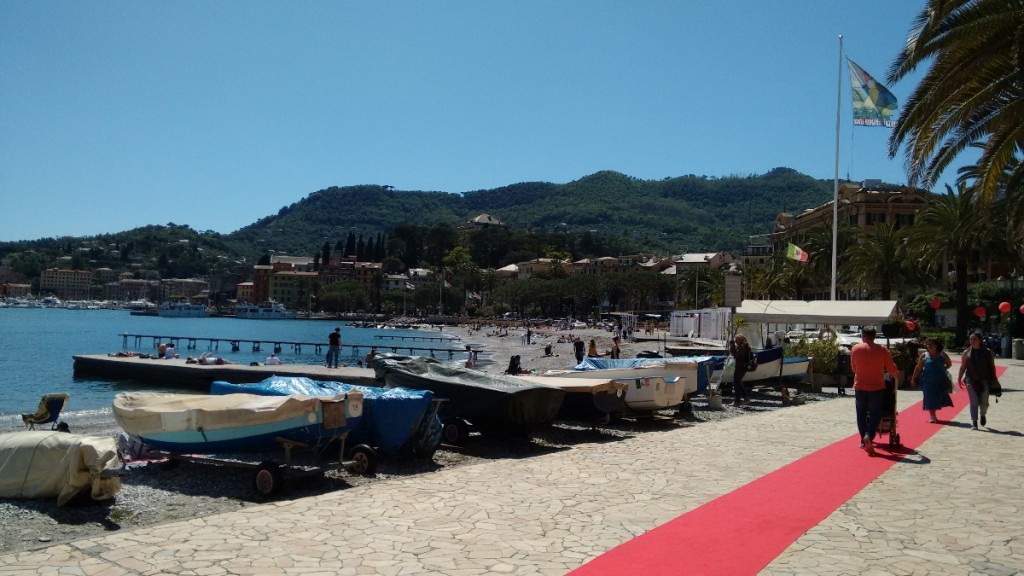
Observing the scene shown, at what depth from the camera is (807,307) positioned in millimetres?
23859

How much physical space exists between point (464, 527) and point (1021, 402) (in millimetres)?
15936

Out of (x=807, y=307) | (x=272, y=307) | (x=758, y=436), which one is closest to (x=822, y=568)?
(x=758, y=436)

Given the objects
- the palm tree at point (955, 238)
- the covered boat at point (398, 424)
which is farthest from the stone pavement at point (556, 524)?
the palm tree at point (955, 238)

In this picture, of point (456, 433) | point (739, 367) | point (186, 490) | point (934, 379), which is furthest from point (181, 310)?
point (934, 379)

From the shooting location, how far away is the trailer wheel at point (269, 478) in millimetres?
8906

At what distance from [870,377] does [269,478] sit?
7700 millimetres

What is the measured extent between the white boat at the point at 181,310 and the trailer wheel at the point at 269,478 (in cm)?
19627

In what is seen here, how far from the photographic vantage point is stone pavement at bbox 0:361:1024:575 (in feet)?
18.5

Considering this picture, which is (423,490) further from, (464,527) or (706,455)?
(706,455)

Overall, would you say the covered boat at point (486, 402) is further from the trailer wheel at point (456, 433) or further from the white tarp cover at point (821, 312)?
the white tarp cover at point (821, 312)

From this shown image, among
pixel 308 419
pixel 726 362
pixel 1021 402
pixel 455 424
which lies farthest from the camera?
pixel 726 362

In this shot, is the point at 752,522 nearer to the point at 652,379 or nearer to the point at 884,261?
the point at 652,379

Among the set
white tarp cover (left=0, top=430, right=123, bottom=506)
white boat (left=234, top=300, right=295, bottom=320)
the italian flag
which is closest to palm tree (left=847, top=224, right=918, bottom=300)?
the italian flag

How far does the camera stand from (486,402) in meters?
12.3
